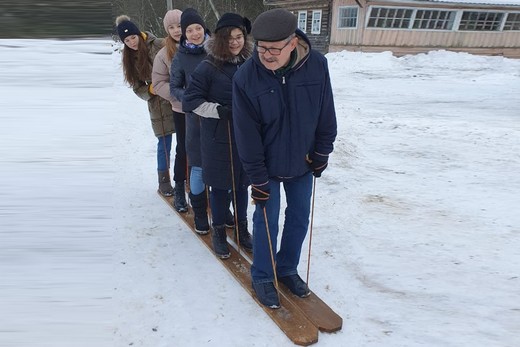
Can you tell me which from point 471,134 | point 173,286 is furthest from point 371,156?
point 173,286

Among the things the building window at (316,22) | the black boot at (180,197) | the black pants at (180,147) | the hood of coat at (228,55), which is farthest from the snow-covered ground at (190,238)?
the building window at (316,22)

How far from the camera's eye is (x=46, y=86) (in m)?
2.20

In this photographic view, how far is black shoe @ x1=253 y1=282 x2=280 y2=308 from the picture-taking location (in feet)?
9.58

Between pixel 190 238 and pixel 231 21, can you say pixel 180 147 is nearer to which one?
pixel 190 238

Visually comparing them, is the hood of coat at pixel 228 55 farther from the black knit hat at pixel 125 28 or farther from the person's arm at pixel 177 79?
the black knit hat at pixel 125 28

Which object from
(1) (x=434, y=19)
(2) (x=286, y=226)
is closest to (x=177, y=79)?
(2) (x=286, y=226)

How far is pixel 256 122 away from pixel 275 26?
23.7 inches

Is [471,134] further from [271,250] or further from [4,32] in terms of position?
[4,32]

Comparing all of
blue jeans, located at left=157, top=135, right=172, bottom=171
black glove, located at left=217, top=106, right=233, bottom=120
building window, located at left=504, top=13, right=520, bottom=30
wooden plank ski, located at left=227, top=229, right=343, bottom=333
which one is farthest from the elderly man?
building window, located at left=504, top=13, right=520, bottom=30

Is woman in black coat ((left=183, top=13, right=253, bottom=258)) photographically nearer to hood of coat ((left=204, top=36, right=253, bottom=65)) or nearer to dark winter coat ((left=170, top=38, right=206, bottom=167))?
hood of coat ((left=204, top=36, right=253, bottom=65))

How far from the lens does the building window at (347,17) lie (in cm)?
2169

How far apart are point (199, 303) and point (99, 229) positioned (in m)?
1.37

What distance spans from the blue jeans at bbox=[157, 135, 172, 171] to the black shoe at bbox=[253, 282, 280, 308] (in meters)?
2.28

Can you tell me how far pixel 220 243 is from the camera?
11.9ft
